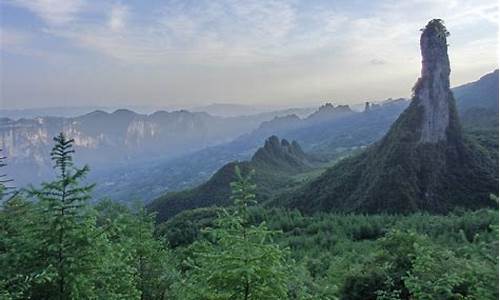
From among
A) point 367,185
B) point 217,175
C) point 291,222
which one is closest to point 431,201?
point 367,185

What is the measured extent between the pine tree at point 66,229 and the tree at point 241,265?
1969mm

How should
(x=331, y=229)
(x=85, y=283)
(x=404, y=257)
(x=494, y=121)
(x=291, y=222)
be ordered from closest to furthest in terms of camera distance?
(x=85, y=283)
(x=404, y=257)
(x=331, y=229)
(x=291, y=222)
(x=494, y=121)

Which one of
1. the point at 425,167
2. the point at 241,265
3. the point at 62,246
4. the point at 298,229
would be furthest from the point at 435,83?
the point at 62,246

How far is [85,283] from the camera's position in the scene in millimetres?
8312


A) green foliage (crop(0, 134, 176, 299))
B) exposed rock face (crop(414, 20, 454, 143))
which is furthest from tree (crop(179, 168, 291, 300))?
exposed rock face (crop(414, 20, 454, 143))

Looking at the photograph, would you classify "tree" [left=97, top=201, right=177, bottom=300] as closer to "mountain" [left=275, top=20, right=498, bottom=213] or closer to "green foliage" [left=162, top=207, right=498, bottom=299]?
"green foliage" [left=162, top=207, right=498, bottom=299]

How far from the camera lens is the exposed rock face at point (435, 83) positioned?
266 feet

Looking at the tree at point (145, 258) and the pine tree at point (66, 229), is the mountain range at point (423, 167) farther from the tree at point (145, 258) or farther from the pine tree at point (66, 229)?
the pine tree at point (66, 229)

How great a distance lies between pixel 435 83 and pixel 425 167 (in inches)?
638

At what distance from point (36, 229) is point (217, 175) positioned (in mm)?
121894

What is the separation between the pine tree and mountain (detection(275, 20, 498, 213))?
68224 millimetres

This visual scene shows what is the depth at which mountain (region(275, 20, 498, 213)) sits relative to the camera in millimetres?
74250

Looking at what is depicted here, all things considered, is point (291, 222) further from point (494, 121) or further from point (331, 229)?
point (494, 121)

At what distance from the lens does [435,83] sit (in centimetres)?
8269
